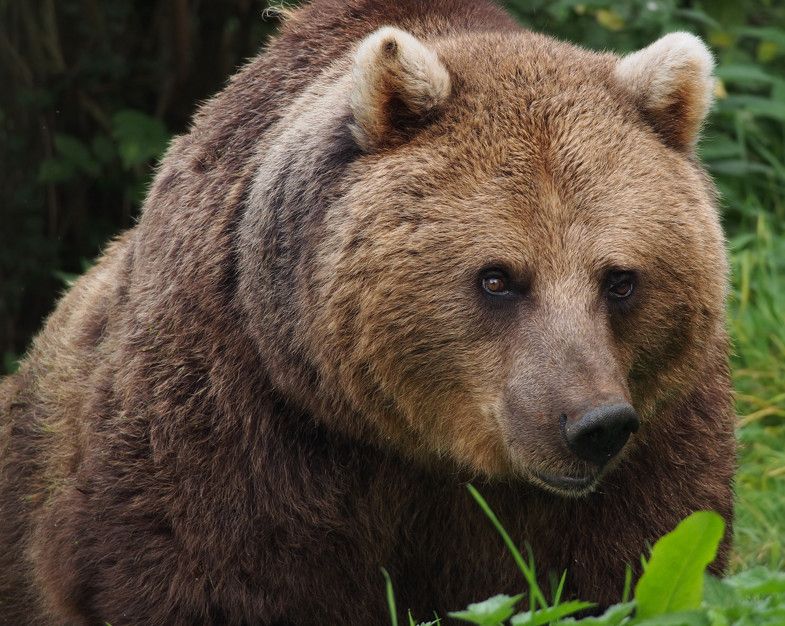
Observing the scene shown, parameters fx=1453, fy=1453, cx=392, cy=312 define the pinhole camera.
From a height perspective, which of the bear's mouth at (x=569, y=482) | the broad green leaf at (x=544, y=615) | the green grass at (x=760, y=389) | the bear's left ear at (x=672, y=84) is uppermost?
the bear's left ear at (x=672, y=84)

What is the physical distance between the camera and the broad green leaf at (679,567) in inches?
159

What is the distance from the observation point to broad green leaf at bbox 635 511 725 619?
13.3ft

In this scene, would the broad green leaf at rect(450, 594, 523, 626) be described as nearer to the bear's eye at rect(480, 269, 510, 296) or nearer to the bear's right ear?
the bear's eye at rect(480, 269, 510, 296)

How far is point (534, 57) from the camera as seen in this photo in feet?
17.0

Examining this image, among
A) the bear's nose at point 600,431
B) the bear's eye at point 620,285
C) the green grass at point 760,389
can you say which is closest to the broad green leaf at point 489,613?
the bear's nose at point 600,431

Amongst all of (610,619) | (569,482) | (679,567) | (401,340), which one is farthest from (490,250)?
(610,619)

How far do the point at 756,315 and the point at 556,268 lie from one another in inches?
172

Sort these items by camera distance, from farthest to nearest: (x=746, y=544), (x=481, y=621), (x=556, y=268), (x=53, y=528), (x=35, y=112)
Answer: (x=35, y=112) → (x=746, y=544) → (x=53, y=528) → (x=556, y=268) → (x=481, y=621)

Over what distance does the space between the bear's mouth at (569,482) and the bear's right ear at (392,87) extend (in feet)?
4.11

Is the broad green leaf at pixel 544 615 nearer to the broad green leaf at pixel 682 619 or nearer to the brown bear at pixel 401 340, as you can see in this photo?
the broad green leaf at pixel 682 619

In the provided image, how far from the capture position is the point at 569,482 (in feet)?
15.5

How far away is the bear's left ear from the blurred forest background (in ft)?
13.6

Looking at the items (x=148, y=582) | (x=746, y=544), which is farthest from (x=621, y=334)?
(x=746, y=544)

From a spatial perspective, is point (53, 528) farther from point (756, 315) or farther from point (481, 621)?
point (756, 315)
